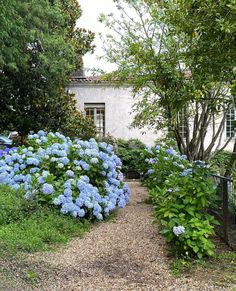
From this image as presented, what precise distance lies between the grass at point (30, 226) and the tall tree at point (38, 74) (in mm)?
6101

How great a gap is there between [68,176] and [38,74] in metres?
6.64

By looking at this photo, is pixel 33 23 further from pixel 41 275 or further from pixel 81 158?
pixel 41 275

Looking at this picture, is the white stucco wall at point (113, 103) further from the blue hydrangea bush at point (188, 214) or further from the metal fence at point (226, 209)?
the blue hydrangea bush at point (188, 214)

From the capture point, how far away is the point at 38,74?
13336 mm

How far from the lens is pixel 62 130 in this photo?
14.0m

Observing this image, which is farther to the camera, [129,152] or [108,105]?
[108,105]

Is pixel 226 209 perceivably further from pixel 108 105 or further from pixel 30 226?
pixel 108 105

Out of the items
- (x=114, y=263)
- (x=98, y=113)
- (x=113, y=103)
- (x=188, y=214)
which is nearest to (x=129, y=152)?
(x=113, y=103)

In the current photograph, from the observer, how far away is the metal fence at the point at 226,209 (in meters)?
6.02

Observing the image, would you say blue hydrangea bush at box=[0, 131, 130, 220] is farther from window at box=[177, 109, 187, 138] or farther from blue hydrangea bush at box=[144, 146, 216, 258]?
window at box=[177, 109, 187, 138]

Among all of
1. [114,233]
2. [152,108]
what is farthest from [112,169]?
[152,108]

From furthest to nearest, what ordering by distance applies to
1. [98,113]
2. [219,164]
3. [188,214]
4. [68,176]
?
[98,113] → [219,164] → [68,176] → [188,214]

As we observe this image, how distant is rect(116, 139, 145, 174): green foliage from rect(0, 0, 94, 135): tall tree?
3.43m

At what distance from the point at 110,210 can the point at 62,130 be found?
6731mm
